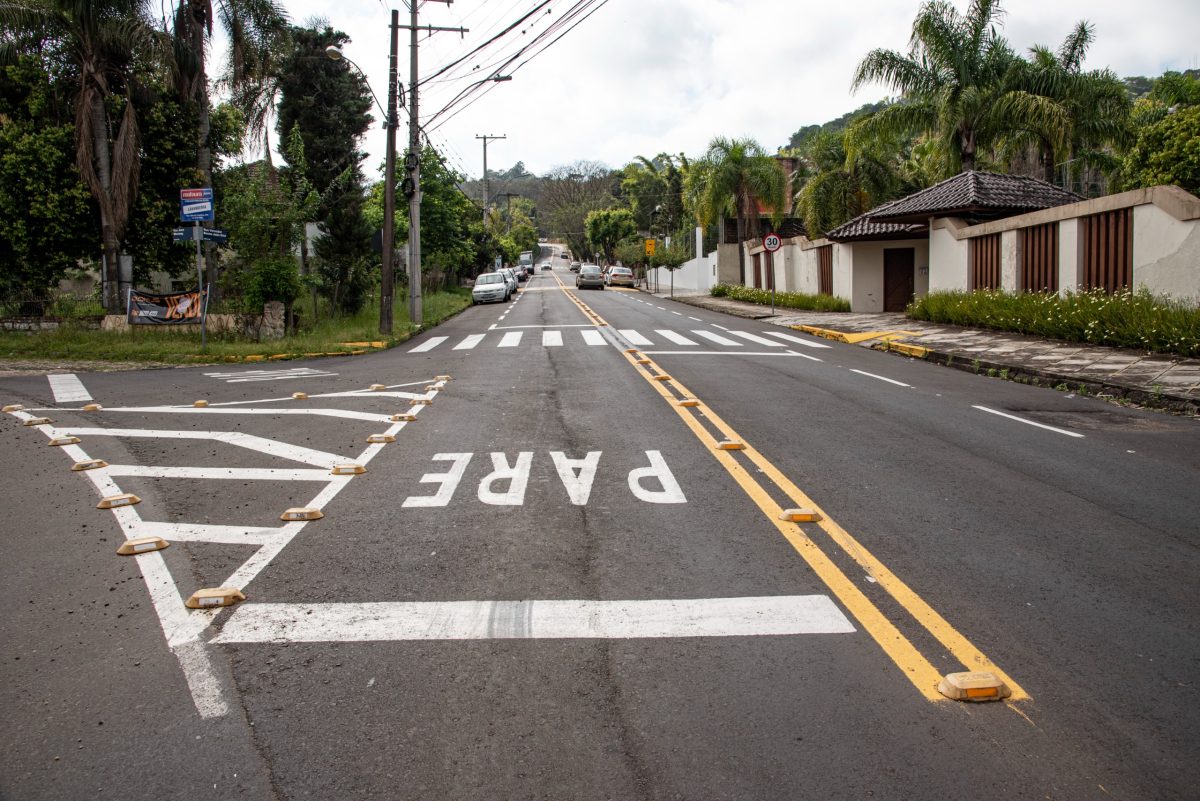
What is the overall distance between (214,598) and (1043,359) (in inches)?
580

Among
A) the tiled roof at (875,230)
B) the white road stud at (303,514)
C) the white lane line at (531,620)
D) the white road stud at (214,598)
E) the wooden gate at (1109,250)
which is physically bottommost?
the white lane line at (531,620)

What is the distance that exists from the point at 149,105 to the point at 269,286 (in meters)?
8.50

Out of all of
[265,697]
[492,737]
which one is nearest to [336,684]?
[265,697]

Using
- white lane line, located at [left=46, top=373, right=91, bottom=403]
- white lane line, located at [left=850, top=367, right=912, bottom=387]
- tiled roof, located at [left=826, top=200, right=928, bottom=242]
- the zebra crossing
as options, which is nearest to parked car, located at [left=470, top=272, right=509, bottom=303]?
tiled roof, located at [left=826, top=200, right=928, bottom=242]

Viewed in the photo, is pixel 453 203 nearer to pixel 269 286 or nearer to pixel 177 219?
pixel 177 219

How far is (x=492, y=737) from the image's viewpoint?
11.0ft

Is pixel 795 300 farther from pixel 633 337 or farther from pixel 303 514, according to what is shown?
pixel 303 514

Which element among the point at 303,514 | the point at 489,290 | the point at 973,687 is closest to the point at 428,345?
the point at 303,514

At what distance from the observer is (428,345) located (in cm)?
2194

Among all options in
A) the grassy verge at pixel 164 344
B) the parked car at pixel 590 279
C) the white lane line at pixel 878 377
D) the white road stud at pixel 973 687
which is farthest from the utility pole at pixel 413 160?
the parked car at pixel 590 279

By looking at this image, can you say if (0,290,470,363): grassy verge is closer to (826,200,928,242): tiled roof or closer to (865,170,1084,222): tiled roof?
(865,170,1084,222): tiled roof

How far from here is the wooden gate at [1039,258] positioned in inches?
804

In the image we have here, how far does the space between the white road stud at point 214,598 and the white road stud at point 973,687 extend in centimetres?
342

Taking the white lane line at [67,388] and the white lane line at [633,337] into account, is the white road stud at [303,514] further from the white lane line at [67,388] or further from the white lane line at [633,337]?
the white lane line at [633,337]
